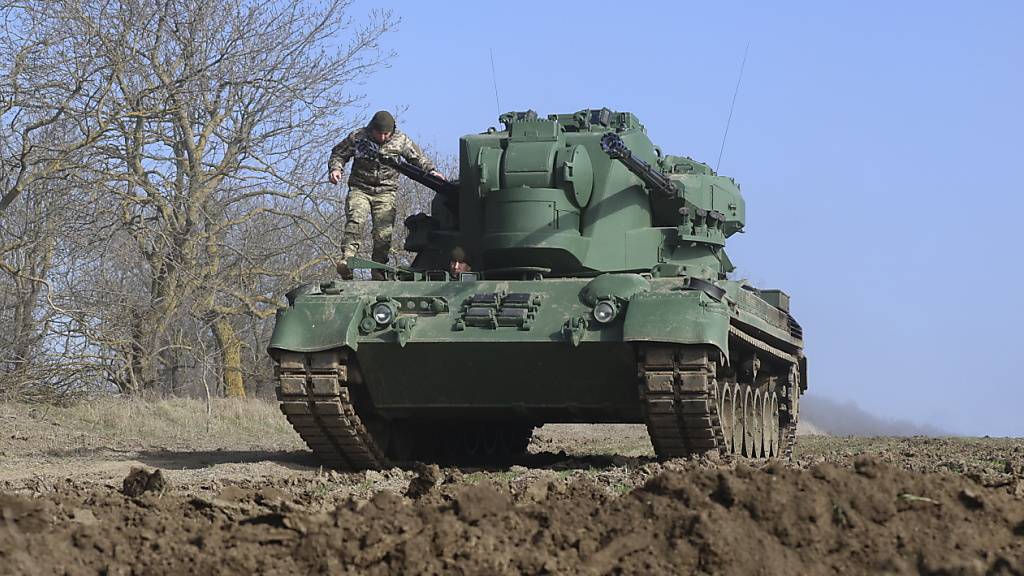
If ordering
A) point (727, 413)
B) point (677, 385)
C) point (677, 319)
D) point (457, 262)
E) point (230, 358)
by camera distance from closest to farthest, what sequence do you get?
1. point (677, 319)
2. point (677, 385)
3. point (727, 413)
4. point (457, 262)
5. point (230, 358)

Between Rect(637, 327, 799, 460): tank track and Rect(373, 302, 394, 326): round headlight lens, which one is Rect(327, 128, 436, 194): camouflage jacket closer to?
Rect(373, 302, 394, 326): round headlight lens

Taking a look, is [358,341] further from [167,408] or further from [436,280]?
[167,408]

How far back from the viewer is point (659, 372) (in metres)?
10.5

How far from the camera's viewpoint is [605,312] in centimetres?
1071

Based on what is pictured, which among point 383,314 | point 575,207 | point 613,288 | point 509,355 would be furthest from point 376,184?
point 613,288

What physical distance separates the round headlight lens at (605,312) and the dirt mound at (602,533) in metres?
4.43

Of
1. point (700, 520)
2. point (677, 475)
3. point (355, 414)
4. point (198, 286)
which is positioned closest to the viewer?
point (700, 520)

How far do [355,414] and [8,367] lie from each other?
8391 millimetres

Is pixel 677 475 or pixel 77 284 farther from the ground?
pixel 77 284

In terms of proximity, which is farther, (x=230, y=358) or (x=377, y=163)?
(x=230, y=358)

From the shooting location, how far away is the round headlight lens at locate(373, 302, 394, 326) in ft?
36.2

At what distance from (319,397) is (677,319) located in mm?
2709

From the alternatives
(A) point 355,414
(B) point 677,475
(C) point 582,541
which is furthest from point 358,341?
(C) point 582,541

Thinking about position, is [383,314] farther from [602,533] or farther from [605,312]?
[602,533]
